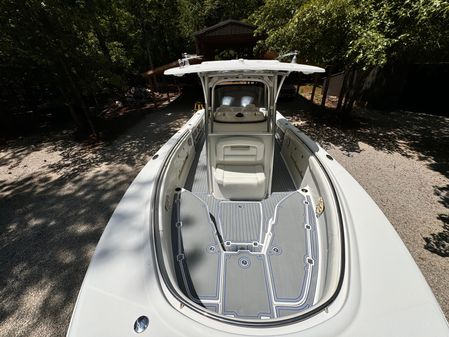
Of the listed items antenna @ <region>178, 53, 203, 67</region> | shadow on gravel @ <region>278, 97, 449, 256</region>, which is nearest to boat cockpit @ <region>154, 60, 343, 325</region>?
antenna @ <region>178, 53, 203, 67</region>

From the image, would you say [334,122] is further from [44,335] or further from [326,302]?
[44,335]

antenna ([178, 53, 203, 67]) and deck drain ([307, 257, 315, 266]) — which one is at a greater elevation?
antenna ([178, 53, 203, 67])

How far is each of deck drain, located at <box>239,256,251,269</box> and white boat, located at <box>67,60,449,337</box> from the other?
13 millimetres

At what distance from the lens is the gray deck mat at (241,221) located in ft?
7.02

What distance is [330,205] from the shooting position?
1.79 metres

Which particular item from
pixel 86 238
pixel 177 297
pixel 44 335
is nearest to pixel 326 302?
pixel 177 297

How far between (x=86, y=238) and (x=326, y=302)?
9.59 feet

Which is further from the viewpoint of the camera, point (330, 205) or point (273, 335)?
point (330, 205)

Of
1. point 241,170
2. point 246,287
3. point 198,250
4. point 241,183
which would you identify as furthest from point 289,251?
point 241,170

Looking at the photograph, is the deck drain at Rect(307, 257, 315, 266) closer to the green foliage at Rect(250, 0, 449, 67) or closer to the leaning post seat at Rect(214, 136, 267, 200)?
the leaning post seat at Rect(214, 136, 267, 200)

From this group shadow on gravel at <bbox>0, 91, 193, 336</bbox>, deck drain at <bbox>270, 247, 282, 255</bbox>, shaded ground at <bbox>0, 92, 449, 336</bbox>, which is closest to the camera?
deck drain at <bbox>270, 247, 282, 255</bbox>

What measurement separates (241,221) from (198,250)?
0.63 m

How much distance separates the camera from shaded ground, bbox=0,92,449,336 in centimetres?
218

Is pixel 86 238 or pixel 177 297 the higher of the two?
pixel 177 297
